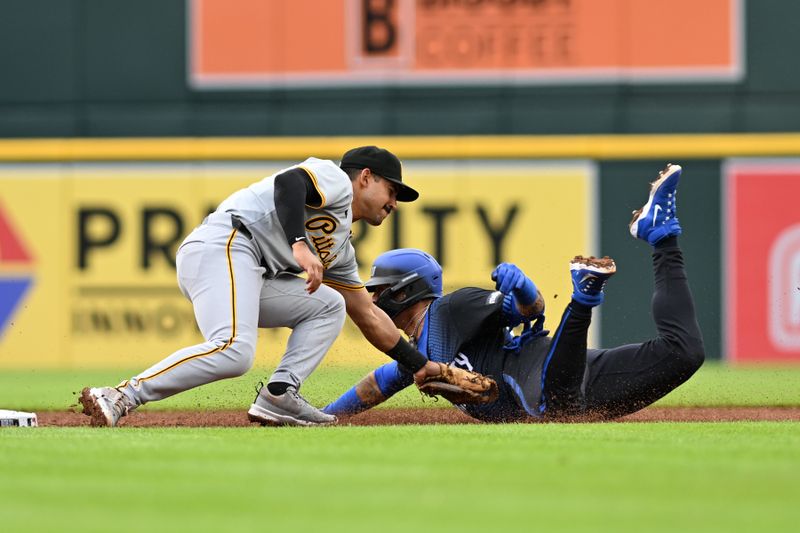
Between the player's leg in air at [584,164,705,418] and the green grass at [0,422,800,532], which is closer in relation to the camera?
the green grass at [0,422,800,532]

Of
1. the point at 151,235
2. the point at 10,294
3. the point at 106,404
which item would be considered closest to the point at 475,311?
the point at 106,404

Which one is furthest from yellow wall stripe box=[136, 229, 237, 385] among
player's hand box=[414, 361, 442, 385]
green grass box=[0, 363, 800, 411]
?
green grass box=[0, 363, 800, 411]

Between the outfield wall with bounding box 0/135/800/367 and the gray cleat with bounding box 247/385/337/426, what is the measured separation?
528 cm

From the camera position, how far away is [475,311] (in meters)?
5.16

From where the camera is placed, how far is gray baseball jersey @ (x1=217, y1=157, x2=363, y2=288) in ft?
16.3

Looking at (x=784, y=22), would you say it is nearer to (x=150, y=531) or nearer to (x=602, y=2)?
(x=602, y=2)

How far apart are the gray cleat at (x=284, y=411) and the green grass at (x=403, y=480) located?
36 centimetres

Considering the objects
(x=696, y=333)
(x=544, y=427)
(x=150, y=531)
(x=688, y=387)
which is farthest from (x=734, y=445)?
(x=688, y=387)

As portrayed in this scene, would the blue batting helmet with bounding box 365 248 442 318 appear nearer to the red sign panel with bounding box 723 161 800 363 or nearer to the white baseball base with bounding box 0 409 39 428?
the white baseball base with bounding box 0 409 39 428

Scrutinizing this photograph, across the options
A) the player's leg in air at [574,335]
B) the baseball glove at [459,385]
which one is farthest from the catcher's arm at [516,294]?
the baseball glove at [459,385]

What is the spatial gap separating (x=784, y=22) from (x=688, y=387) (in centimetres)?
396

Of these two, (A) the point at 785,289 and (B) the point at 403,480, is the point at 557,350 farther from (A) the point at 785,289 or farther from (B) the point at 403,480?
(A) the point at 785,289

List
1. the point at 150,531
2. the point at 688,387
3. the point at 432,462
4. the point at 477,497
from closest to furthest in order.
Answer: the point at 150,531 → the point at 477,497 → the point at 432,462 → the point at 688,387

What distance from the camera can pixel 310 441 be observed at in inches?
166
